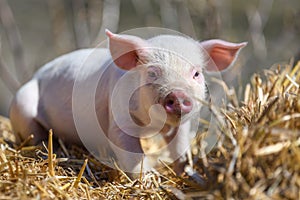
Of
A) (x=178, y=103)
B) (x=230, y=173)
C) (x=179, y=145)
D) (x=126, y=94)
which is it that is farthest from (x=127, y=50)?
(x=230, y=173)

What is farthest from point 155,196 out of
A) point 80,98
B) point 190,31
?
point 190,31

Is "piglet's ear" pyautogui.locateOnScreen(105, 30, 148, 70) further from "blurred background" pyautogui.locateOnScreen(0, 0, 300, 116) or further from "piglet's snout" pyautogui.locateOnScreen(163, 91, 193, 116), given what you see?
"blurred background" pyautogui.locateOnScreen(0, 0, 300, 116)

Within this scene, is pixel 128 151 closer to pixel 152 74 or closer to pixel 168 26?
pixel 152 74

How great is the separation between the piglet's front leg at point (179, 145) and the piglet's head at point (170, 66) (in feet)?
0.83

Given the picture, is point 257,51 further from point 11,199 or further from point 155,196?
point 11,199

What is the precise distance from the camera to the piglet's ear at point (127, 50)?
2.39m

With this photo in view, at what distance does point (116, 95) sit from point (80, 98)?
33cm

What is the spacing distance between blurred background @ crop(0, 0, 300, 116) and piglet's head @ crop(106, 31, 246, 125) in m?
0.76

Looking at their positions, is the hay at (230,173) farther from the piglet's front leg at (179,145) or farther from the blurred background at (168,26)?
→ the blurred background at (168,26)

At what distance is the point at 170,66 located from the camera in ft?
7.44

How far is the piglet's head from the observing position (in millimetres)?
2189

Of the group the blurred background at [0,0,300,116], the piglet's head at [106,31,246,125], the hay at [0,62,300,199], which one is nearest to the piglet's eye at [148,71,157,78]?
the piglet's head at [106,31,246,125]

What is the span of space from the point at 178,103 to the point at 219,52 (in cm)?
56

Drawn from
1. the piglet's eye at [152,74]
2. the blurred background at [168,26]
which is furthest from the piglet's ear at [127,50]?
the blurred background at [168,26]
